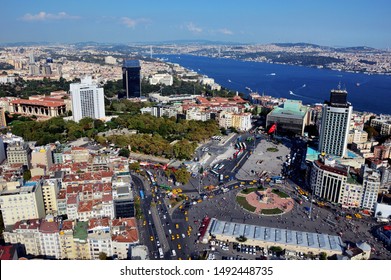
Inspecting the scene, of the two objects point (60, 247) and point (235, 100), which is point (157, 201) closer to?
point (60, 247)

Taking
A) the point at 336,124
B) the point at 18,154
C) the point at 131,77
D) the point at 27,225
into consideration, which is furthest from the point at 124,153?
the point at 131,77

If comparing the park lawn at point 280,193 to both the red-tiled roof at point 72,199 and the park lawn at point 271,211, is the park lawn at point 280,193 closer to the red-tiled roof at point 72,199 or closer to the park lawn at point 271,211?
the park lawn at point 271,211

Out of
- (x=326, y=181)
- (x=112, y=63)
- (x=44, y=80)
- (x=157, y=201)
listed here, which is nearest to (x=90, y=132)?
(x=157, y=201)

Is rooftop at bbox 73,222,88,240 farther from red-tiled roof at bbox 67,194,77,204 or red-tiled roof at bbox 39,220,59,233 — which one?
red-tiled roof at bbox 67,194,77,204

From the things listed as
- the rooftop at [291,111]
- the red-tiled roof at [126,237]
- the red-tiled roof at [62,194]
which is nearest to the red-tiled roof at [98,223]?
the red-tiled roof at [126,237]

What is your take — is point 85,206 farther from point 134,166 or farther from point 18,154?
point 18,154

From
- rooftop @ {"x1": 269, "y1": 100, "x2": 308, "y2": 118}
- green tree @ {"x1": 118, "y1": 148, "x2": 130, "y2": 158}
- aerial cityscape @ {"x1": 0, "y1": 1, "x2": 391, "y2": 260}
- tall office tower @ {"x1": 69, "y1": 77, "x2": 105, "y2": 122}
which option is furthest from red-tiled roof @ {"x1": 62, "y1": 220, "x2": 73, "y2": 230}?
rooftop @ {"x1": 269, "y1": 100, "x2": 308, "y2": 118}
